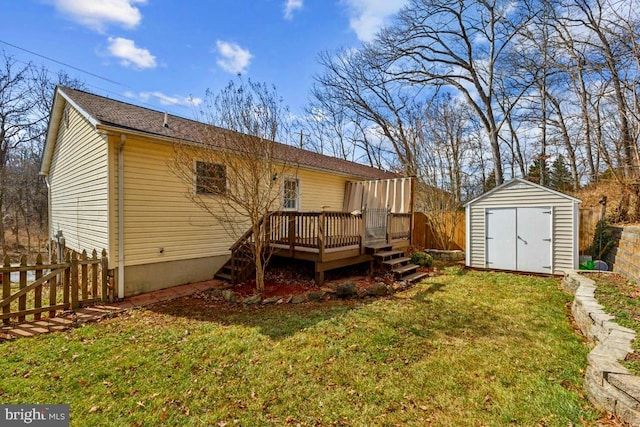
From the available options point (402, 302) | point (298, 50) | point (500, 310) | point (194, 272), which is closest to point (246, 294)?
point (194, 272)

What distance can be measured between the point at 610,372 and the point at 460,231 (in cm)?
983

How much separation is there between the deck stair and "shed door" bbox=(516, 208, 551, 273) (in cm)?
311

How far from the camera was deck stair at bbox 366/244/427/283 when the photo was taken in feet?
24.8

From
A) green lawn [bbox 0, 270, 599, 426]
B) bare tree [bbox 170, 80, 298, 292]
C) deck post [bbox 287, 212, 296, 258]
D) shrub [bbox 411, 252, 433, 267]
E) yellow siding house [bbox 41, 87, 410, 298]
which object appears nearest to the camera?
green lawn [bbox 0, 270, 599, 426]

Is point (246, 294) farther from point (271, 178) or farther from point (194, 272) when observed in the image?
point (271, 178)

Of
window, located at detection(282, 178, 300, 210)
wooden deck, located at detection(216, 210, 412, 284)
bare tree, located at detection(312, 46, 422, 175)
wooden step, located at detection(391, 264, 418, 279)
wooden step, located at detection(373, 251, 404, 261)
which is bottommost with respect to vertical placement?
wooden step, located at detection(391, 264, 418, 279)

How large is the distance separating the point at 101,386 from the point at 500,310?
5901mm

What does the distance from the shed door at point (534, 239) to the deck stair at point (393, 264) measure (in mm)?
3106

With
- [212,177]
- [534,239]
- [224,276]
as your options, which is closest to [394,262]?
[534,239]

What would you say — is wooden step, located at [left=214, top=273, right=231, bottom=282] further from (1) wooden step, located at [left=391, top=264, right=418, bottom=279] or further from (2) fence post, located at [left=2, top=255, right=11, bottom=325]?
(1) wooden step, located at [left=391, top=264, right=418, bottom=279]

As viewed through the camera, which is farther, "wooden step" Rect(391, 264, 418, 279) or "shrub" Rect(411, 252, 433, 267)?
"shrub" Rect(411, 252, 433, 267)

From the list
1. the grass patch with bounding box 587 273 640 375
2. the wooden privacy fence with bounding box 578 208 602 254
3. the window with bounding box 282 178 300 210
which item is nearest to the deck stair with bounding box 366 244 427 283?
the window with bounding box 282 178 300 210

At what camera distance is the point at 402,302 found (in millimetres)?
5594

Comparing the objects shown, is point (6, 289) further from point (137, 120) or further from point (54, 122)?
point (54, 122)
